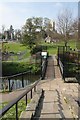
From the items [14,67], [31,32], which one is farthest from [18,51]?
[14,67]

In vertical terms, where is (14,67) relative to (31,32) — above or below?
below

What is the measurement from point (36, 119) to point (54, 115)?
17.1 inches

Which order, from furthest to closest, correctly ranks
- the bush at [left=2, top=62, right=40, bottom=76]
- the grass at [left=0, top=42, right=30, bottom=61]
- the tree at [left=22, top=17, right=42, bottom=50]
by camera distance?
1. the tree at [left=22, top=17, right=42, bottom=50]
2. the grass at [left=0, top=42, right=30, bottom=61]
3. the bush at [left=2, top=62, right=40, bottom=76]

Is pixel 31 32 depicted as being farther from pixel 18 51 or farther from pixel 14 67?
pixel 14 67

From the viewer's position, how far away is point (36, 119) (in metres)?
5.48

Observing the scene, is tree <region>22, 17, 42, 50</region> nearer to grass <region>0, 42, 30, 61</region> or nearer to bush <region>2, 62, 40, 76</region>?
grass <region>0, 42, 30, 61</region>

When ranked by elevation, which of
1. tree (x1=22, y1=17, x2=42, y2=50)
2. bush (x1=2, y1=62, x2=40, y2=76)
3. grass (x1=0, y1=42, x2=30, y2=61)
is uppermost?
tree (x1=22, y1=17, x2=42, y2=50)

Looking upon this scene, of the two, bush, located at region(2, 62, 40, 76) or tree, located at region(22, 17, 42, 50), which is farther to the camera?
tree, located at region(22, 17, 42, 50)

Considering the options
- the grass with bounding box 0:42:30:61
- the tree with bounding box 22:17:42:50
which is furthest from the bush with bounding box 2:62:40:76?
the tree with bounding box 22:17:42:50

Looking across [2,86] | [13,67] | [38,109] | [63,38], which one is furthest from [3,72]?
[38,109]

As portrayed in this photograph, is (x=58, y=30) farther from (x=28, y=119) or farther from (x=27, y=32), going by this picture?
(x=28, y=119)

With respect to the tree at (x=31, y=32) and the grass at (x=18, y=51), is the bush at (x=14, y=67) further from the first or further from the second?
the tree at (x=31, y=32)

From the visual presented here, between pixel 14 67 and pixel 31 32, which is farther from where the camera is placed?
pixel 31 32

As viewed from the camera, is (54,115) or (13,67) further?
(13,67)
